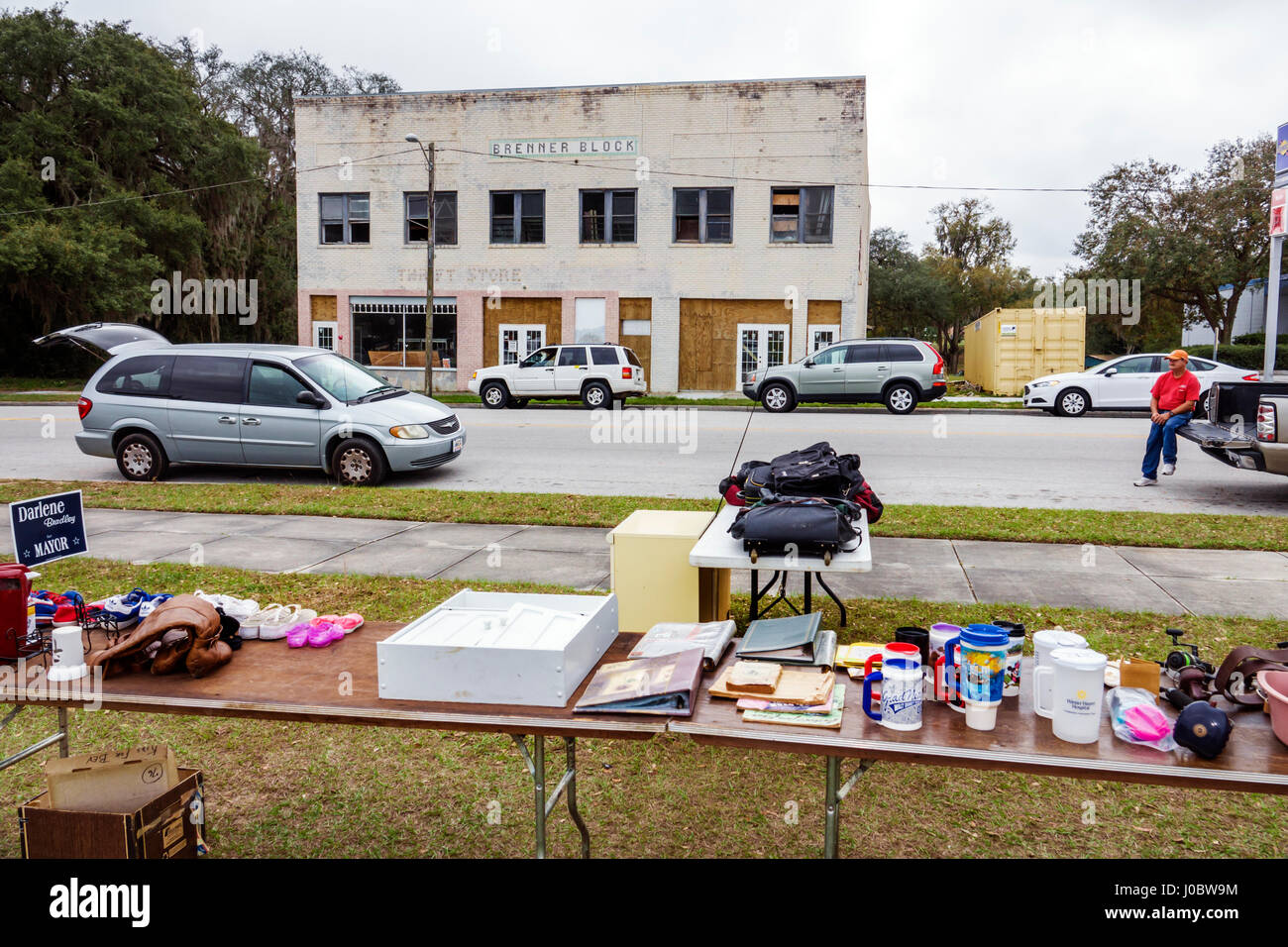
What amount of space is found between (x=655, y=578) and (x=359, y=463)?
24.8 feet

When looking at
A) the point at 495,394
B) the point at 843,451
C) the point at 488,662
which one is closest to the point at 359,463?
the point at 843,451

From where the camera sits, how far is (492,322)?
97.9 ft

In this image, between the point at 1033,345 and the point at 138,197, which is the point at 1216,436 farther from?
the point at 138,197

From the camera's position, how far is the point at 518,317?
29750 millimetres

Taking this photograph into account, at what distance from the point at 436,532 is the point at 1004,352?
23711mm

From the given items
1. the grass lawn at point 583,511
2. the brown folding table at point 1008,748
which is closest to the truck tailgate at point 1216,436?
the grass lawn at point 583,511

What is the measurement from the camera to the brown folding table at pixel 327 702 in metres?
2.77

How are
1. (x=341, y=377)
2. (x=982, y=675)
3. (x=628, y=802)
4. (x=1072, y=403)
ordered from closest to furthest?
(x=982, y=675)
(x=628, y=802)
(x=341, y=377)
(x=1072, y=403)

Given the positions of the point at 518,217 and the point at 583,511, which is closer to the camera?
the point at 583,511

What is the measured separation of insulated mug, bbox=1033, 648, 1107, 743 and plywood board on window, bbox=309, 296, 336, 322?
31053mm

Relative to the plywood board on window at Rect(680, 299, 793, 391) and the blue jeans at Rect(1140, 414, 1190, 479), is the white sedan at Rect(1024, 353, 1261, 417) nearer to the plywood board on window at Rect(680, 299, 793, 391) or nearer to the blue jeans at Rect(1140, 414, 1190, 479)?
the plywood board on window at Rect(680, 299, 793, 391)

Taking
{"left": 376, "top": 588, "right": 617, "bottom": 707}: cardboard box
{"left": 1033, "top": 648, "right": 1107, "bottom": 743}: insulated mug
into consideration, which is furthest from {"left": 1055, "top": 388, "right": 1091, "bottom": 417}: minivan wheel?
{"left": 376, "top": 588, "right": 617, "bottom": 707}: cardboard box
